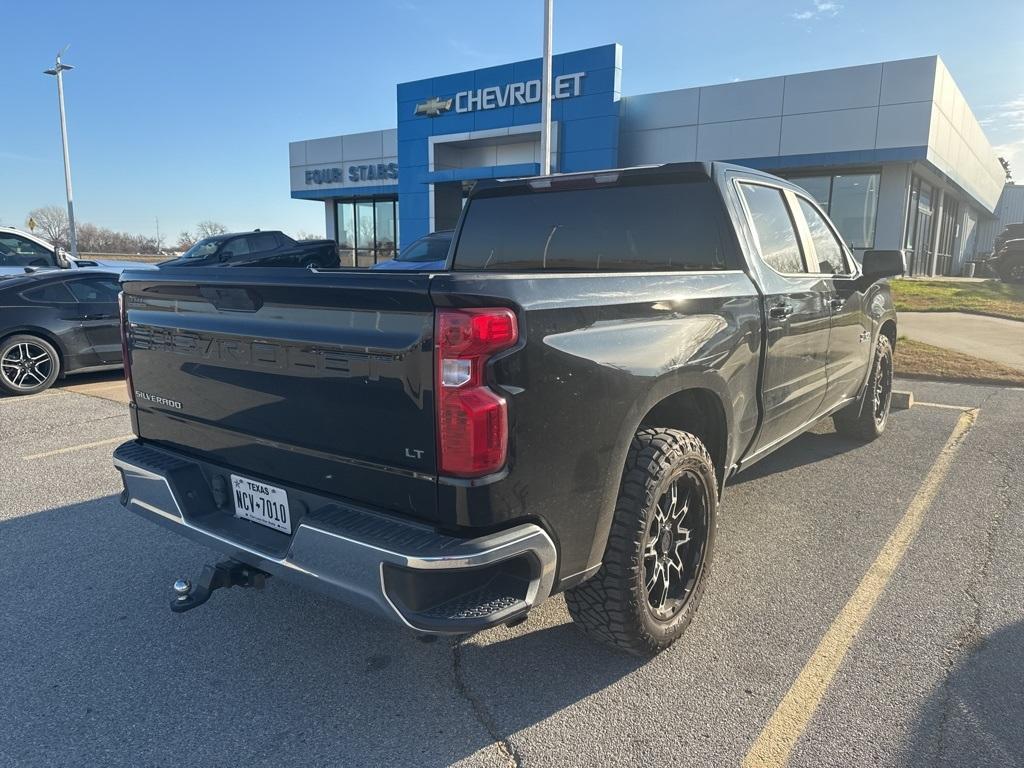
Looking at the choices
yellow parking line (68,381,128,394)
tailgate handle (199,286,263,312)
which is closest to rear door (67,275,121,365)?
yellow parking line (68,381,128,394)

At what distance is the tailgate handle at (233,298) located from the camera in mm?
2445

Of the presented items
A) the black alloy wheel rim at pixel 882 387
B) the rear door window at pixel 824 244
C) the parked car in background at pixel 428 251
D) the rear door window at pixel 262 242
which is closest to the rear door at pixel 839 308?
the rear door window at pixel 824 244

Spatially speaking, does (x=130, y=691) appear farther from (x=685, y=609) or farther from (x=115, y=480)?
(x=115, y=480)

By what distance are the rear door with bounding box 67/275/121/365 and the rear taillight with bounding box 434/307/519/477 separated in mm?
7808

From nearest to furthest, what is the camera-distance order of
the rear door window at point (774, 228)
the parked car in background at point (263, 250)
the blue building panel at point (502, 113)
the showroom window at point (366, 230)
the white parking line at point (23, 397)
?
1. the rear door window at point (774, 228)
2. the white parking line at point (23, 397)
3. the parked car in background at point (263, 250)
4. the blue building panel at point (502, 113)
5. the showroom window at point (366, 230)

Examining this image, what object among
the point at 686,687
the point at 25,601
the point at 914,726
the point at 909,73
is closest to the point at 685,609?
the point at 686,687

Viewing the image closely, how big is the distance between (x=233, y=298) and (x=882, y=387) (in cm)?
540

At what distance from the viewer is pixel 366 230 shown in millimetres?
30719

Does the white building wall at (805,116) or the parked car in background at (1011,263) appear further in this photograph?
the parked car in background at (1011,263)

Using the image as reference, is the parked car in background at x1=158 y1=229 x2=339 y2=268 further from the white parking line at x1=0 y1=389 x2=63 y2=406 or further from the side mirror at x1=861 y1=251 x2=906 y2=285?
the side mirror at x1=861 y1=251 x2=906 y2=285

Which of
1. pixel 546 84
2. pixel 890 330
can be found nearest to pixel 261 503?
pixel 890 330

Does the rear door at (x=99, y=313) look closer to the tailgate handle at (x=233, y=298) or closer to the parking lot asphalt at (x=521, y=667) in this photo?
the parking lot asphalt at (x=521, y=667)

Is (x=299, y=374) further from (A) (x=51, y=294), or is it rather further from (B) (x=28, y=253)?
(B) (x=28, y=253)

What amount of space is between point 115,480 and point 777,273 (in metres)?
4.60
